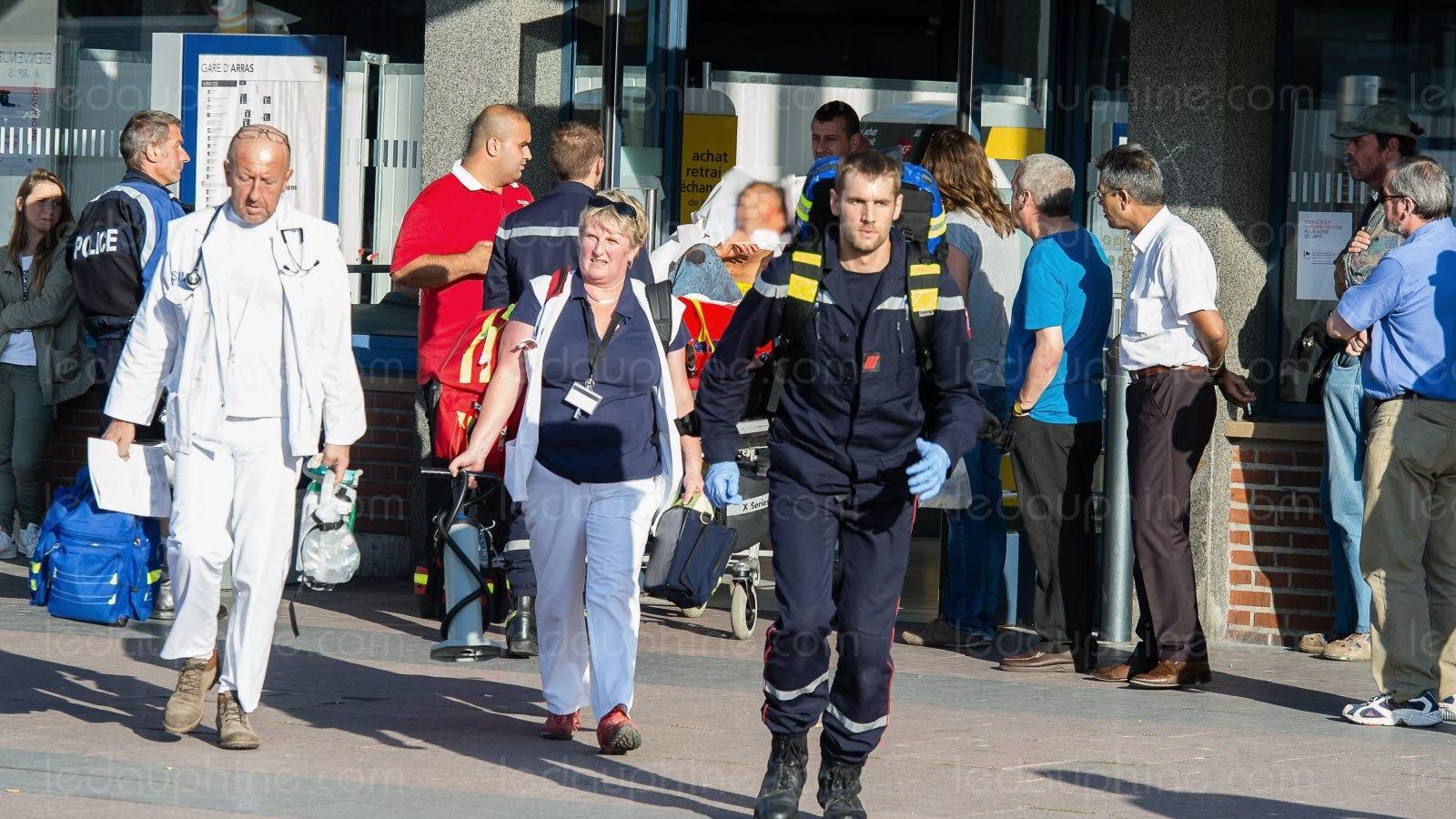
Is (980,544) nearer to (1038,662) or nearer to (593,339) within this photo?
(1038,662)

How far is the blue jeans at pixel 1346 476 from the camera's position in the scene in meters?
8.32

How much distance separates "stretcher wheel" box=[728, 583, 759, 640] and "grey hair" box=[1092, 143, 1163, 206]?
7.95 feet

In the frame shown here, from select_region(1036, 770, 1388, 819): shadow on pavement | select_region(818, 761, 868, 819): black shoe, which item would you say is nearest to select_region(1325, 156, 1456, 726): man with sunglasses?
select_region(1036, 770, 1388, 819): shadow on pavement

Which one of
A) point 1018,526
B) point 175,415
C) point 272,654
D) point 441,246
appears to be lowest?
point 272,654

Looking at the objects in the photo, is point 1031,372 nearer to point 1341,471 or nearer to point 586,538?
point 1341,471

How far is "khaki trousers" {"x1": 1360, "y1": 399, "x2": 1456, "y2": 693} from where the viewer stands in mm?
6988

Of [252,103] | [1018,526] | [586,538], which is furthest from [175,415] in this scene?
[252,103]

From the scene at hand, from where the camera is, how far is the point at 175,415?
245 inches

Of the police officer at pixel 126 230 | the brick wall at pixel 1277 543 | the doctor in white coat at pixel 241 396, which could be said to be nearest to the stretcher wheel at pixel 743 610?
the brick wall at pixel 1277 543

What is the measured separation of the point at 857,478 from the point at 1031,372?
8.63ft

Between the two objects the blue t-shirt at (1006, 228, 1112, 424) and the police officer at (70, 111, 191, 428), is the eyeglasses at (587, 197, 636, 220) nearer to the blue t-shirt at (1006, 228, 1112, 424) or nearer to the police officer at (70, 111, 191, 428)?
the blue t-shirt at (1006, 228, 1112, 424)

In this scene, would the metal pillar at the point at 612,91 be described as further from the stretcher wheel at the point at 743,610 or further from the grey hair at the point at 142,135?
the stretcher wheel at the point at 743,610

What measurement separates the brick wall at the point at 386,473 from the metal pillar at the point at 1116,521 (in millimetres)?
3681

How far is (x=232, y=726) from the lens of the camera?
6160mm
